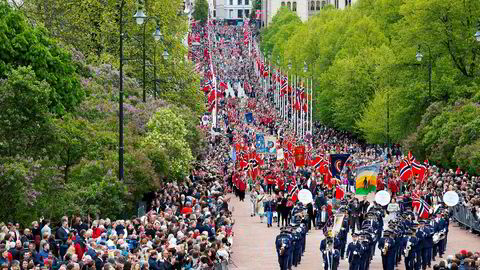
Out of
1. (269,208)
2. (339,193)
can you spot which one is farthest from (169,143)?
(339,193)

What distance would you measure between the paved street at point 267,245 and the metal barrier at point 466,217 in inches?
10.8

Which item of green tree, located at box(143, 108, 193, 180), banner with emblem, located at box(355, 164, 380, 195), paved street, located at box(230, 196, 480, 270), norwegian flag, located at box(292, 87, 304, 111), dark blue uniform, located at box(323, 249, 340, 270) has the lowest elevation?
paved street, located at box(230, 196, 480, 270)

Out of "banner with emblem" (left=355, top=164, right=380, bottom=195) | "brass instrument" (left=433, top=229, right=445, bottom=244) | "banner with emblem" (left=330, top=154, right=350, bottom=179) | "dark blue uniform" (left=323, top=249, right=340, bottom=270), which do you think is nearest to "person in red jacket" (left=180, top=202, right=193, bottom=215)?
"dark blue uniform" (left=323, top=249, right=340, bottom=270)

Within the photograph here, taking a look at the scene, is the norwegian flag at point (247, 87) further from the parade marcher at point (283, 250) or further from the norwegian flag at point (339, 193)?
the parade marcher at point (283, 250)

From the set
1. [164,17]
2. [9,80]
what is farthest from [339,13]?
[9,80]

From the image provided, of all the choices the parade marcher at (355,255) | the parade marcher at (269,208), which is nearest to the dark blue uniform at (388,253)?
the parade marcher at (355,255)

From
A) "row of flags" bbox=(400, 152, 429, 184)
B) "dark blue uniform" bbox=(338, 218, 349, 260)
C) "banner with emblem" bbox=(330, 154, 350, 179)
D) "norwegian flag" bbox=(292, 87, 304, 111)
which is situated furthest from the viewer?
"norwegian flag" bbox=(292, 87, 304, 111)

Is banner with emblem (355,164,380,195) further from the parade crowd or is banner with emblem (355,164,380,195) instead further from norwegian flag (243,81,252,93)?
norwegian flag (243,81,252,93)

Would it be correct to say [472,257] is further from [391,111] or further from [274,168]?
[391,111]

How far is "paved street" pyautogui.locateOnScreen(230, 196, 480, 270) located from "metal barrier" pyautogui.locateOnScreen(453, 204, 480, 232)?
27cm

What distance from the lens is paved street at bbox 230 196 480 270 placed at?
3891cm

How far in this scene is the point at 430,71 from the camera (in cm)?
7269

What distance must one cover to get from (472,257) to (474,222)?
17.8 metres

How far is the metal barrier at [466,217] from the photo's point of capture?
46.7m
